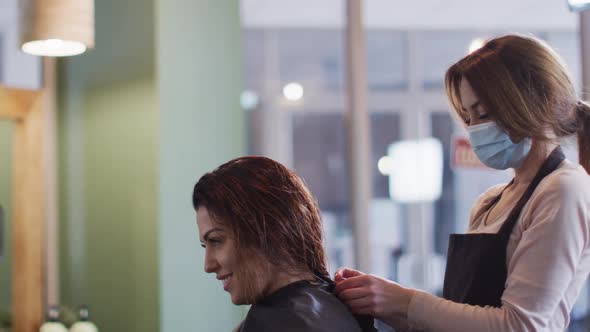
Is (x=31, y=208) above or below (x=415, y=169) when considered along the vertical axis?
below

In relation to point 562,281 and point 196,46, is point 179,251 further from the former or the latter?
point 562,281

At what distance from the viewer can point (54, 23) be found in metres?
2.55

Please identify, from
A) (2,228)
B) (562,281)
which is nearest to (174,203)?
(2,228)

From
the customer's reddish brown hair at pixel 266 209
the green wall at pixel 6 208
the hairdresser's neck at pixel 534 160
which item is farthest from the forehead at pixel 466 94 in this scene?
the green wall at pixel 6 208

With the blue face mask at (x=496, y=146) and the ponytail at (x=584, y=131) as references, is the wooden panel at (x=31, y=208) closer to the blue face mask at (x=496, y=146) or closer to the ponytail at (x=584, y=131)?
the blue face mask at (x=496, y=146)

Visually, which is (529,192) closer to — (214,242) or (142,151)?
(214,242)

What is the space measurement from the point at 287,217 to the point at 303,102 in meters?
4.78

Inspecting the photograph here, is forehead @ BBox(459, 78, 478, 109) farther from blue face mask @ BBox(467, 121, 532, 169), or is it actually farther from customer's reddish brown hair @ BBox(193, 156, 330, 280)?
customer's reddish brown hair @ BBox(193, 156, 330, 280)

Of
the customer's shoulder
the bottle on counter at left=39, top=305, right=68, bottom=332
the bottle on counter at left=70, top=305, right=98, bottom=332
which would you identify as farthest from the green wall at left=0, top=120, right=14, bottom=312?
the customer's shoulder

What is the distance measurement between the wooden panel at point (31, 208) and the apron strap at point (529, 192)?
7.99 ft

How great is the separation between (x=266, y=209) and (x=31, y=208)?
86.3 inches

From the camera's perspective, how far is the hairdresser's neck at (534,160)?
66.1 inches

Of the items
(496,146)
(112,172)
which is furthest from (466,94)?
(112,172)

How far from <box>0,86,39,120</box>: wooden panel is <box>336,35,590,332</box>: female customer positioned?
7.16ft
